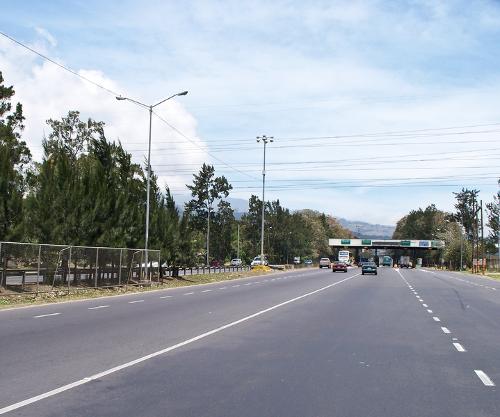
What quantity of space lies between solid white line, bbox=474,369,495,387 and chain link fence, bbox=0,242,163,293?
18218 millimetres

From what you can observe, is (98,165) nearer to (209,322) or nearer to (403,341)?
(209,322)

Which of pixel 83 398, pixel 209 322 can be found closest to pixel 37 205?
pixel 209 322

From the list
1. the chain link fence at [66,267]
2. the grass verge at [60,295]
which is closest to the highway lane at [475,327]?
the grass verge at [60,295]

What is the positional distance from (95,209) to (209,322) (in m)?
16.3

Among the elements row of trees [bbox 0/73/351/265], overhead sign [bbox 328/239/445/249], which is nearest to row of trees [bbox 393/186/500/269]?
overhead sign [bbox 328/239/445/249]

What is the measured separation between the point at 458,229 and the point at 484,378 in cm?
12558

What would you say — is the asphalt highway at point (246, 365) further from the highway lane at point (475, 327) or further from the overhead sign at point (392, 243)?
the overhead sign at point (392, 243)

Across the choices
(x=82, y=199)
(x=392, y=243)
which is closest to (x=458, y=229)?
(x=392, y=243)

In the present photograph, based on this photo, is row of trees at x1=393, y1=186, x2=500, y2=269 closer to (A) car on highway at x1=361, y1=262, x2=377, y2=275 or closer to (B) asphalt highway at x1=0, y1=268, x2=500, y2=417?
(A) car on highway at x1=361, y1=262, x2=377, y2=275

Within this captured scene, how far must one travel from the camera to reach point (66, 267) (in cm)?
2686

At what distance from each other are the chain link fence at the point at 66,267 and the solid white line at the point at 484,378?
18218 millimetres

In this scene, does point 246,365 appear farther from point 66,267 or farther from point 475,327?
point 66,267

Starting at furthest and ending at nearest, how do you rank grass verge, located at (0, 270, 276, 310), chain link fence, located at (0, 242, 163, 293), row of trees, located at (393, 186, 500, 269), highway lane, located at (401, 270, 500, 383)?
row of trees, located at (393, 186, 500, 269) → chain link fence, located at (0, 242, 163, 293) → grass verge, located at (0, 270, 276, 310) → highway lane, located at (401, 270, 500, 383)

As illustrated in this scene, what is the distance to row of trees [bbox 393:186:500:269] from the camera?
113250 millimetres
